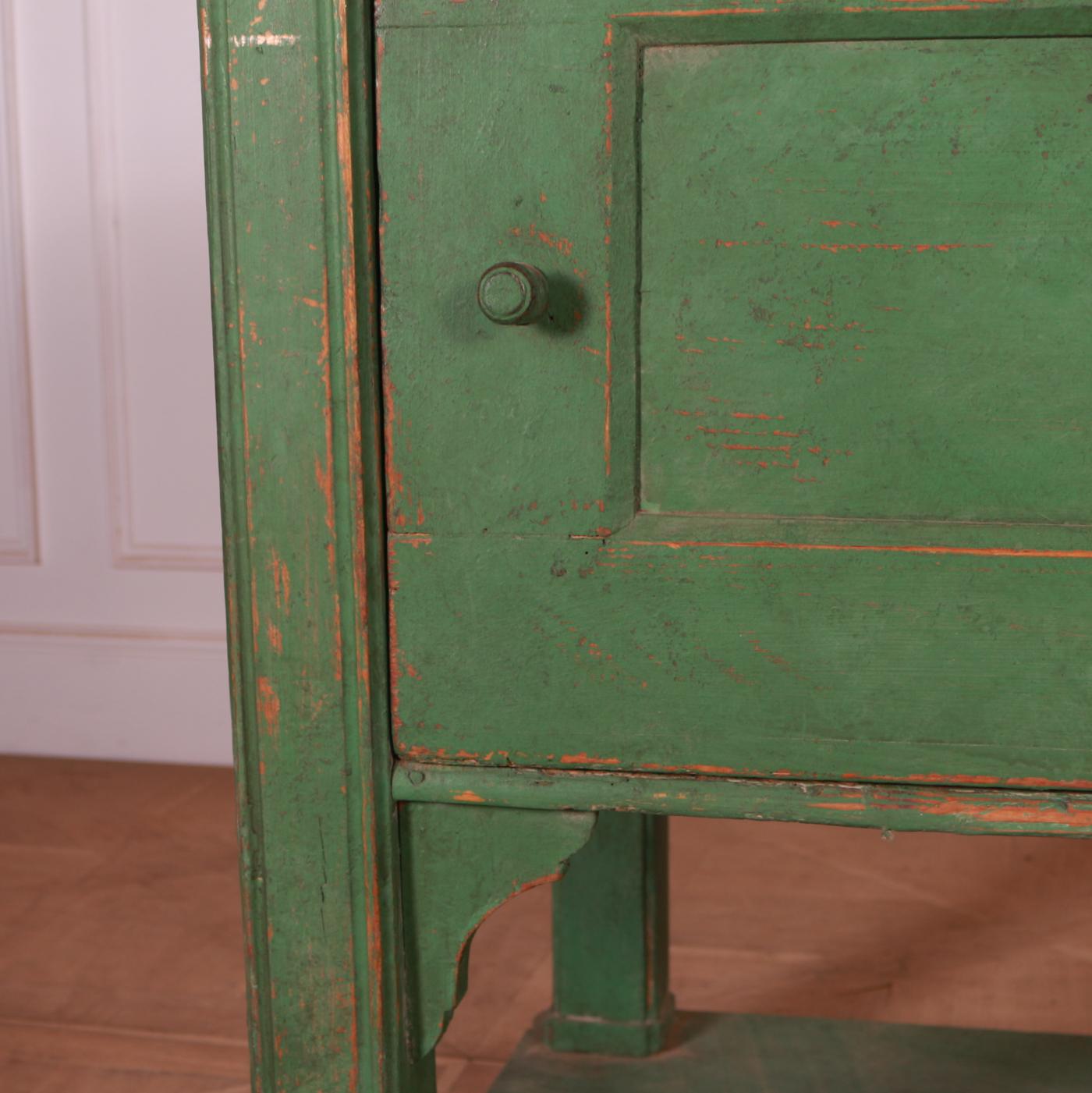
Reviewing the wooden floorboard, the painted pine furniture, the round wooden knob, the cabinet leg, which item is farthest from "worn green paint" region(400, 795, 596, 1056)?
the wooden floorboard

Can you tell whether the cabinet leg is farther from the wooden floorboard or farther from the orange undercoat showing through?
the orange undercoat showing through

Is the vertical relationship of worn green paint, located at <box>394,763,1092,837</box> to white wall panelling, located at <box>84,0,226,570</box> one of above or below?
below

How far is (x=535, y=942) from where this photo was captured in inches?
67.7

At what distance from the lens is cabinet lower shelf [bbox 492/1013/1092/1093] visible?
1.27 meters

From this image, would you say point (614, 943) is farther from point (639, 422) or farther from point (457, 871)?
point (639, 422)

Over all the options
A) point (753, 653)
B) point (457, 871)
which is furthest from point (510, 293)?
point (457, 871)

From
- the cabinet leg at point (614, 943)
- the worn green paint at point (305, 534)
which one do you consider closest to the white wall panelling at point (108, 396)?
the cabinet leg at point (614, 943)

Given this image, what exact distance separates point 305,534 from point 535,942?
1.02 meters

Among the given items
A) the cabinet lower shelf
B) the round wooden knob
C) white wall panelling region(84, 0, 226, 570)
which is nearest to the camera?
the round wooden knob

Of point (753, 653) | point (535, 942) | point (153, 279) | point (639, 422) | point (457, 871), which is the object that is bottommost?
point (535, 942)

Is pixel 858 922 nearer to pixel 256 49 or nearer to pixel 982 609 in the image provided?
pixel 982 609

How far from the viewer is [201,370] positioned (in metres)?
2.38

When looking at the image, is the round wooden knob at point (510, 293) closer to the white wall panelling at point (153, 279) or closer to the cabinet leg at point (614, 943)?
the cabinet leg at point (614, 943)

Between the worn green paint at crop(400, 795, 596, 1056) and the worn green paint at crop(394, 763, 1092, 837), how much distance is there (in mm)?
15
